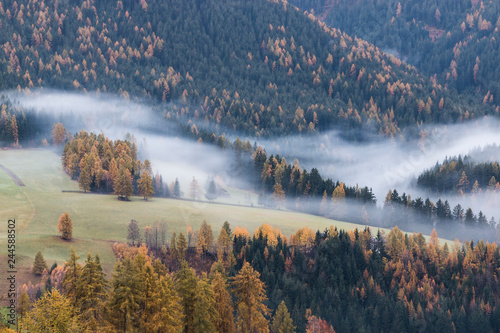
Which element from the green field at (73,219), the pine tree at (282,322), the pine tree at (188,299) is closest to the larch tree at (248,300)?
the pine tree at (188,299)

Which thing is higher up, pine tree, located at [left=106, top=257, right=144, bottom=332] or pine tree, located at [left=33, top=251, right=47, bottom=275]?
pine tree, located at [left=106, top=257, right=144, bottom=332]

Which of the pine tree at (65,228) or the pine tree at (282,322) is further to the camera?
the pine tree at (65,228)

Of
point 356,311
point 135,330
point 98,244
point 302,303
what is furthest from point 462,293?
point 135,330

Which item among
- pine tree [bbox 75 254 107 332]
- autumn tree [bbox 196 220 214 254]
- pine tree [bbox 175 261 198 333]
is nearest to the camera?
pine tree [bbox 75 254 107 332]

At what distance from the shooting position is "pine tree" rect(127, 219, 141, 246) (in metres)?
166

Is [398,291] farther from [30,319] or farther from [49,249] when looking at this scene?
[30,319]

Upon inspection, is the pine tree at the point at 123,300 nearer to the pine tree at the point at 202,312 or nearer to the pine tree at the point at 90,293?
the pine tree at the point at 90,293

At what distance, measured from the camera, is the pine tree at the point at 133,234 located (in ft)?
543

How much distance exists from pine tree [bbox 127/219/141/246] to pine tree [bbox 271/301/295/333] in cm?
A: 5503

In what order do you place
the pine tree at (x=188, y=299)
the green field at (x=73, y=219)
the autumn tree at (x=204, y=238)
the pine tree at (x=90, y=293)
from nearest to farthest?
the pine tree at (x=90, y=293) → the pine tree at (x=188, y=299) → the green field at (x=73, y=219) → the autumn tree at (x=204, y=238)

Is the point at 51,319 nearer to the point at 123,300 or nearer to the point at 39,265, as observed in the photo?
the point at 123,300

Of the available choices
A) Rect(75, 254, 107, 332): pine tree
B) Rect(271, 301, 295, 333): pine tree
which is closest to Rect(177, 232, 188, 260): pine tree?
Rect(271, 301, 295, 333): pine tree

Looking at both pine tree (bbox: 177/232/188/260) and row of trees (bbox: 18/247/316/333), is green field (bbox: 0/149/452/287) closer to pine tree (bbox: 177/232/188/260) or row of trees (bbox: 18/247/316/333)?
pine tree (bbox: 177/232/188/260)

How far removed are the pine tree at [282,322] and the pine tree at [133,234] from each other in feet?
181
